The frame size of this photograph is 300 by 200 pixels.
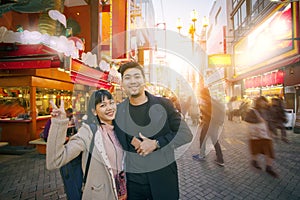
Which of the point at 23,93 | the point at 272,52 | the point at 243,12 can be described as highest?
the point at 243,12

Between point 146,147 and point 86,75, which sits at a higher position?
point 86,75

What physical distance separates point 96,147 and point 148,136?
528mm

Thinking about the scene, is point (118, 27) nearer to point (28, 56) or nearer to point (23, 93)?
point (28, 56)

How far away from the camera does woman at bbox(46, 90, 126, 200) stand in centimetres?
158

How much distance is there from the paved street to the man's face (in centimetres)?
250

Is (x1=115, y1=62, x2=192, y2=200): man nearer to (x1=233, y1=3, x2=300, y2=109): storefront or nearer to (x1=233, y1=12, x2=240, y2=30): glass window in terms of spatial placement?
(x1=233, y1=3, x2=300, y2=109): storefront

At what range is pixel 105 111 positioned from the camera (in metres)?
1.99

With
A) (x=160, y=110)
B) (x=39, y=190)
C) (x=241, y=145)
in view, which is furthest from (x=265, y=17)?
(x=39, y=190)

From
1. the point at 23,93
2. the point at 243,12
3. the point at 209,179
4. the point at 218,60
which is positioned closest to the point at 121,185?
the point at 209,179

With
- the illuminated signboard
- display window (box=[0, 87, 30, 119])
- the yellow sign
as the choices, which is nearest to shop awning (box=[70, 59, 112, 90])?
display window (box=[0, 87, 30, 119])

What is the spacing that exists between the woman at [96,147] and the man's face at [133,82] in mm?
236

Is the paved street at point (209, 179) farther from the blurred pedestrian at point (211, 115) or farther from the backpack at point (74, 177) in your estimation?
the backpack at point (74, 177)

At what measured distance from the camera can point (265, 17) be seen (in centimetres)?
1307

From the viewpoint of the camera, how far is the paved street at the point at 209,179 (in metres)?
3.60
